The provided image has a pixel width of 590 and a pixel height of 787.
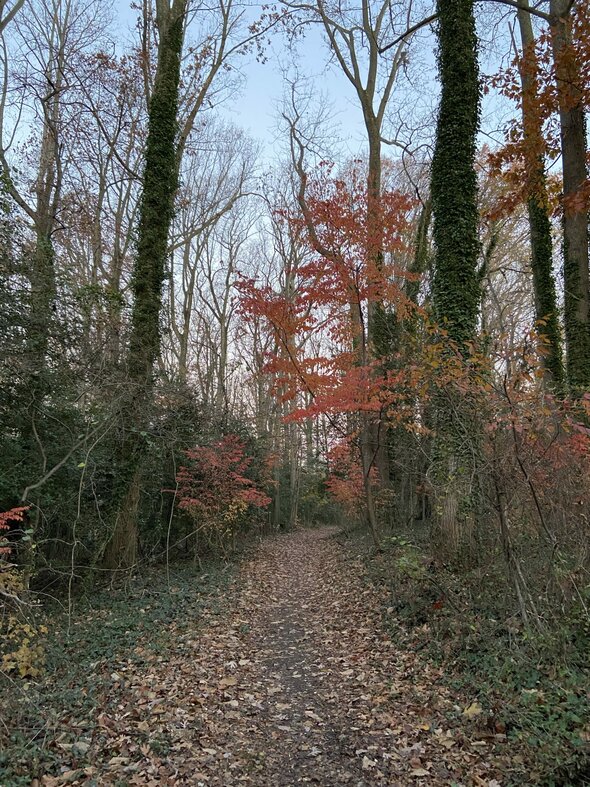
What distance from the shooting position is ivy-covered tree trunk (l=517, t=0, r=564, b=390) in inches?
388

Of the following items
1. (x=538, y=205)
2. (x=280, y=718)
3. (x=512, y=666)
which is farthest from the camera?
(x=538, y=205)

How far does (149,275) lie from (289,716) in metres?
8.40

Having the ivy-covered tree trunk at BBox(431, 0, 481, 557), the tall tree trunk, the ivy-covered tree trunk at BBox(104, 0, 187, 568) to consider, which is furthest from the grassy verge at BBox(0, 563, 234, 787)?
the tall tree trunk

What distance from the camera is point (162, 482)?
1168 centimetres

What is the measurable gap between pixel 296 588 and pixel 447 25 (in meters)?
11.7

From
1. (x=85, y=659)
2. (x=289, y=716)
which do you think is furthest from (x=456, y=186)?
(x=85, y=659)

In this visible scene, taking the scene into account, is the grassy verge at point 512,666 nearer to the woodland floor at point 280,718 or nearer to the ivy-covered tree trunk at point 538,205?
the woodland floor at point 280,718

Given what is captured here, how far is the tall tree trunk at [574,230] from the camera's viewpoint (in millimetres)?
9898

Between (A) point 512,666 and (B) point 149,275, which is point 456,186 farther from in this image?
(A) point 512,666

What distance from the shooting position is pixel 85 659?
5.59 metres

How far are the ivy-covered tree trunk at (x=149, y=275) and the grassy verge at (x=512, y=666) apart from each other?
5583 millimetres

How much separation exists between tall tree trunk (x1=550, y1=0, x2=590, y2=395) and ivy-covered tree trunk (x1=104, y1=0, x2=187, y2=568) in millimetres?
8235

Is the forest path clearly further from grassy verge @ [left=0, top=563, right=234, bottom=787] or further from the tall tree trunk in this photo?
the tall tree trunk

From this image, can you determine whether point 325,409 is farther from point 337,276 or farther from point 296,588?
point 296,588
